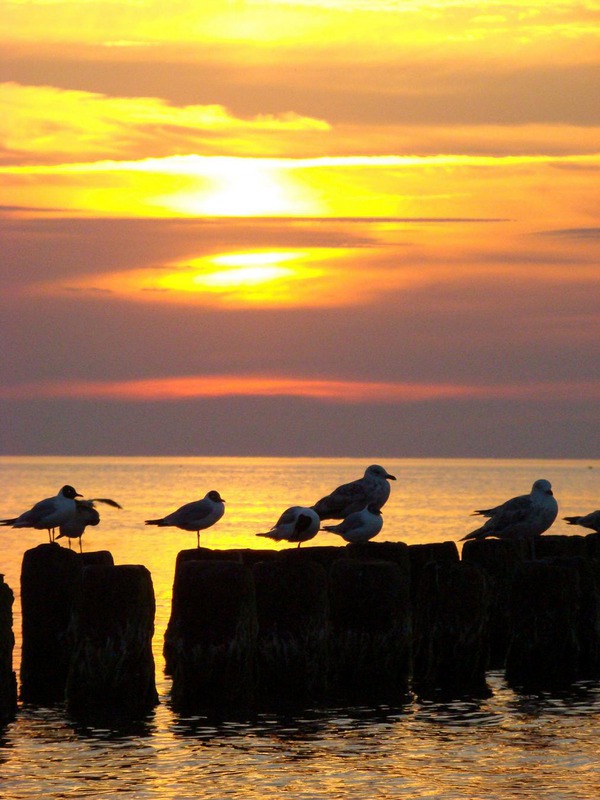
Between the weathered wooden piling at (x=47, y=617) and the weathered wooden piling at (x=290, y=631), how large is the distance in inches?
99.8

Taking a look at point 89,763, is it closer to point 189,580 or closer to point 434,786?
point 189,580

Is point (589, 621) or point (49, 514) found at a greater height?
point (49, 514)

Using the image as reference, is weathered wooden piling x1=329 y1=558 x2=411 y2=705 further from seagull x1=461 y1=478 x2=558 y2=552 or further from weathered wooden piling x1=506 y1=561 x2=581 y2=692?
seagull x1=461 y1=478 x2=558 y2=552

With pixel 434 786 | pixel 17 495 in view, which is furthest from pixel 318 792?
pixel 17 495

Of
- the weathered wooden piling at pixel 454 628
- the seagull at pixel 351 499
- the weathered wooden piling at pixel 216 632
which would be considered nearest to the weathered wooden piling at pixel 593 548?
the seagull at pixel 351 499

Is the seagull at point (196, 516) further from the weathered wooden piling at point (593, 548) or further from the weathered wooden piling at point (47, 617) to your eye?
the weathered wooden piling at point (593, 548)

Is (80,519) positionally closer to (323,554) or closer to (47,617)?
(47,617)

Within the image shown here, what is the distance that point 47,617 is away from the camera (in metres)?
20.0

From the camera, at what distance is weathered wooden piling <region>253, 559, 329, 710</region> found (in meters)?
19.3

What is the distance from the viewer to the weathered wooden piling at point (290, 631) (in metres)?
19.3

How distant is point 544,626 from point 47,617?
7.00 m

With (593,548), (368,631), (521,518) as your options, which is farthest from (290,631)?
(593,548)

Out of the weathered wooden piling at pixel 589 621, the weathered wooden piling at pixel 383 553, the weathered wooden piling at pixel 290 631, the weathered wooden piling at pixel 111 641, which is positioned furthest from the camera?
the weathered wooden piling at pixel 589 621

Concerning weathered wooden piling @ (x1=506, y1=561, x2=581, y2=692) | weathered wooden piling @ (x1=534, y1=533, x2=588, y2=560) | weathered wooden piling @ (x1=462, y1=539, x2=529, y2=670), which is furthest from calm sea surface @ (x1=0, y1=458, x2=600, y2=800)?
weathered wooden piling @ (x1=534, y1=533, x2=588, y2=560)
